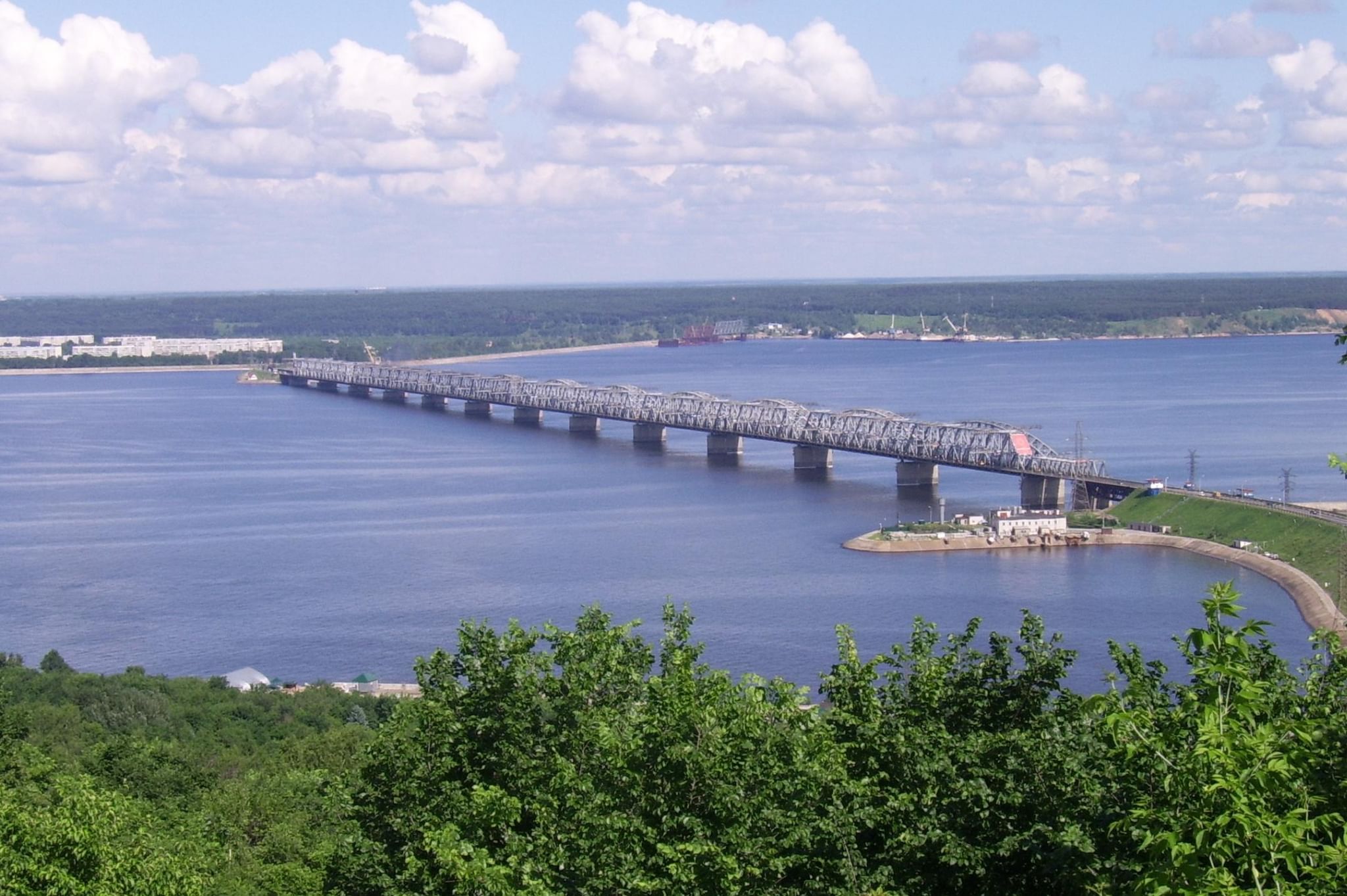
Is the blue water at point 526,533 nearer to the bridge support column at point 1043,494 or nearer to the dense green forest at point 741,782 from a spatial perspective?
the dense green forest at point 741,782

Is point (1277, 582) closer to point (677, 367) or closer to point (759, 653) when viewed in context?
point (759, 653)

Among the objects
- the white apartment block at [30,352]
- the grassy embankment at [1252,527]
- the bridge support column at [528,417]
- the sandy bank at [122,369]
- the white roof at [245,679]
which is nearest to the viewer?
the white roof at [245,679]

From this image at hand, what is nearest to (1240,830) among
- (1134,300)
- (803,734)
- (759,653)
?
(803,734)

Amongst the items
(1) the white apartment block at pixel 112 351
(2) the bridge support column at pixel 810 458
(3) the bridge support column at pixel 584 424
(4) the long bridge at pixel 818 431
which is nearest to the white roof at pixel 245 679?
(4) the long bridge at pixel 818 431

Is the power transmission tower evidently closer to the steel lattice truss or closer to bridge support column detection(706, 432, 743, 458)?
the steel lattice truss

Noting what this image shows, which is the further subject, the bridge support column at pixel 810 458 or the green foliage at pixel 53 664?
the bridge support column at pixel 810 458
